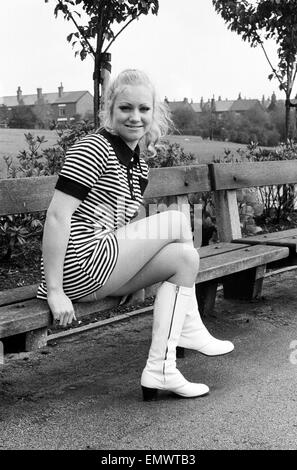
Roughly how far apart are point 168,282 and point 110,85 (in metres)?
0.91

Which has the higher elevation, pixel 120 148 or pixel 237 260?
pixel 120 148

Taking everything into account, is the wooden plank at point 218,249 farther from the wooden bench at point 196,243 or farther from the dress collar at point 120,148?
the dress collar at point 120,148

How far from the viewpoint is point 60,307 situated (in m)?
2.67

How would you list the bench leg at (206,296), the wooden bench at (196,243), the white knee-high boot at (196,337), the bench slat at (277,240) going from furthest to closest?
the bench slat at (277,240) < the bench leg at (206,296) < the white knee-high boot at (196,337) < the wooden bench at (196,243)

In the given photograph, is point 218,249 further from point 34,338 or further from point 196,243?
point 34,338

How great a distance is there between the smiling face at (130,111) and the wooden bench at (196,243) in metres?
0.58

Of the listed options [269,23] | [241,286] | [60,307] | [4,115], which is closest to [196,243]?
[241,286]

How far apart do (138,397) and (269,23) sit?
814cm

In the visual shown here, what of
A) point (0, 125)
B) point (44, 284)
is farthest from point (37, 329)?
point (0, 125)

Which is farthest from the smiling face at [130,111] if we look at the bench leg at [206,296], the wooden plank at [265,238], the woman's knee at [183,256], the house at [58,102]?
the house at [58,102]

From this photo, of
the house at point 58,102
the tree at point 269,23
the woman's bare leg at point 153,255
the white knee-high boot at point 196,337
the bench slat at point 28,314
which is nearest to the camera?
the bench slat at point 28,314

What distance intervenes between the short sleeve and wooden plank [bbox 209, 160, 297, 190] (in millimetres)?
1623

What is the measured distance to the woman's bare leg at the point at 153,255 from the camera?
2854mm

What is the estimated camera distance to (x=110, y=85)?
120 inches
